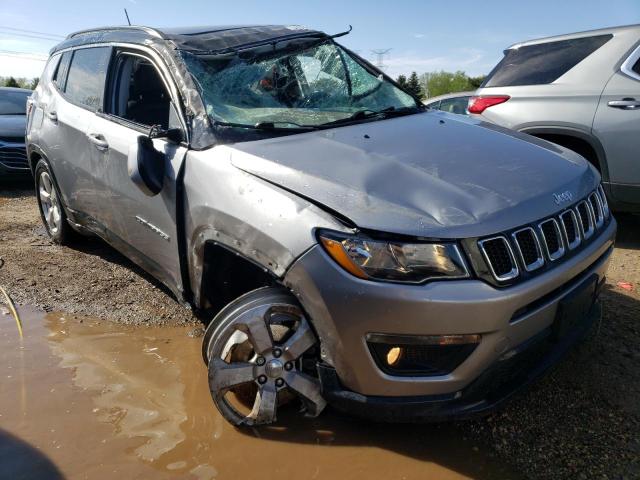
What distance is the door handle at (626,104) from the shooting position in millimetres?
4317

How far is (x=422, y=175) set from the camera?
2303 mm

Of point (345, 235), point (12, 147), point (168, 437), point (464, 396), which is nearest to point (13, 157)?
point (12, 147)

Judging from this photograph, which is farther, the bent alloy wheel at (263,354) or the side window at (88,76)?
the side window at (88,76)

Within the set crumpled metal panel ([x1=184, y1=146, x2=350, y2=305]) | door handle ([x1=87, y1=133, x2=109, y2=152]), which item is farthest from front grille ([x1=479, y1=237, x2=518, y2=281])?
door handle ([x1=87, y1=133, x2=109, y2=152])

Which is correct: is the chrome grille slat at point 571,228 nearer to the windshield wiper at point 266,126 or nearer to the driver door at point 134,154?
the windshield wiper at point 266,126

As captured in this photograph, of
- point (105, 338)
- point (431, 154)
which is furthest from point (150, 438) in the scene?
point (431, 154)

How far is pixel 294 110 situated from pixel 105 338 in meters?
1.88

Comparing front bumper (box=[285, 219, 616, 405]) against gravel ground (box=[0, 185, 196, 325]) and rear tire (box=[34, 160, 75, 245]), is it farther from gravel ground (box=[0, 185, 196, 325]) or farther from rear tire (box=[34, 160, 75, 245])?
rear tire (box=[34, 160, 75, 245])

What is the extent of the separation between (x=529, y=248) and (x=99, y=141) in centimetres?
273

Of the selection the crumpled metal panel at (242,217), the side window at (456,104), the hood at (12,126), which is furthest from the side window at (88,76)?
the side window at (456,104)

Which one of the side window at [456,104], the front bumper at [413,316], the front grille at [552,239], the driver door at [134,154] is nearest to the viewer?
the front bumper at [413,316]

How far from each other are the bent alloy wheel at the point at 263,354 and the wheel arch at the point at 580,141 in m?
3.43

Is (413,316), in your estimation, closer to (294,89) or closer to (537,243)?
(537,243)

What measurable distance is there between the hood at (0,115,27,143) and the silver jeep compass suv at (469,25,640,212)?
6837mm
